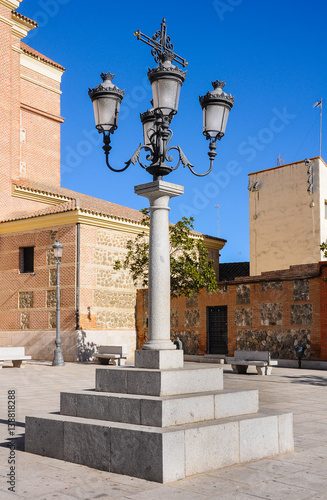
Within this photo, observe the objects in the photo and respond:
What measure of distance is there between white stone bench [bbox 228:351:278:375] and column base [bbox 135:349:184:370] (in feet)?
34.5

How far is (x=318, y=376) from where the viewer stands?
50.1 ft

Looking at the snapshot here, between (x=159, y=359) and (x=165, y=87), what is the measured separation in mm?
3035

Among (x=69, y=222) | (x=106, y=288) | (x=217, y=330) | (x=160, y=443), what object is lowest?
(x=160, y=443)

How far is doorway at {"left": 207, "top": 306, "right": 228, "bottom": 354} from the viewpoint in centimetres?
2117

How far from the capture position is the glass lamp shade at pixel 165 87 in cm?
660

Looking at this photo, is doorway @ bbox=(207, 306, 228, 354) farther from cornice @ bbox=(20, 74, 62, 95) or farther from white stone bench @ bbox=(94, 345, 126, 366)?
cornice @ bbox=(20, 74, 62, 95)

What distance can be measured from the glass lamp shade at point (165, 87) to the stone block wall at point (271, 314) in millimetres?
12624

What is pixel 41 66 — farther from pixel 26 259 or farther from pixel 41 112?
pixel 26 259

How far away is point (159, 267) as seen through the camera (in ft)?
20.6

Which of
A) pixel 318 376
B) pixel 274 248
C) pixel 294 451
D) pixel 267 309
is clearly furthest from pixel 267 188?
pixel 294 451

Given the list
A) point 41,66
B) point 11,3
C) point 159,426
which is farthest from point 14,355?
point 41,66

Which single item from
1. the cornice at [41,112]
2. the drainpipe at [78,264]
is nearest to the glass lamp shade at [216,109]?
the drainpipe at [78,264]

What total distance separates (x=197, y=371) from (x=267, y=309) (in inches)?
548

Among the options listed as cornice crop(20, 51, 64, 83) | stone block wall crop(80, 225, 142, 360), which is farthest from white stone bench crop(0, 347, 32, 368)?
cornice crop(20, 51, 64, 83)
